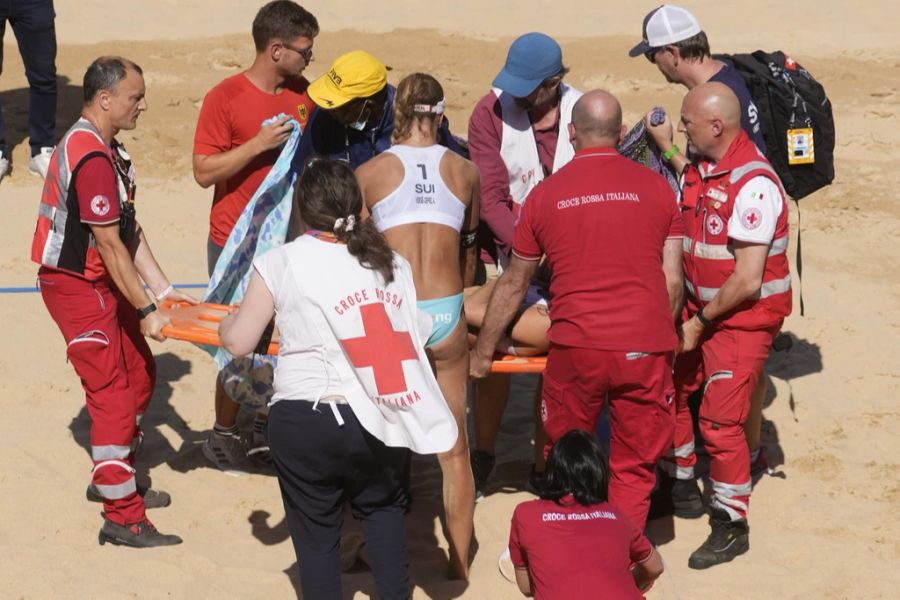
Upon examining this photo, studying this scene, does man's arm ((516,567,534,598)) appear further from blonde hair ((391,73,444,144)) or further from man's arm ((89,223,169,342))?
man's arm ((89,223,169,342))

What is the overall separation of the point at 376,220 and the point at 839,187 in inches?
282

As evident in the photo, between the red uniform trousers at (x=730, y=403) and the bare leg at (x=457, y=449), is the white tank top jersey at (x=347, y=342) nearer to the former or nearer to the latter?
the bare leg at (x=457, y=449)

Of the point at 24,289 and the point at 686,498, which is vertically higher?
the point at 686,498

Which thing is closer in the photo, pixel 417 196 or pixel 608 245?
pixel 608 245

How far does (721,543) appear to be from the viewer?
19.7 feet

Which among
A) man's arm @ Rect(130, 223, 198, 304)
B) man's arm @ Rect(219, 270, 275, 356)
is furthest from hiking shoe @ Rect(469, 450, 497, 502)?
man's arm @ Rect(219, 270, 275, 356)

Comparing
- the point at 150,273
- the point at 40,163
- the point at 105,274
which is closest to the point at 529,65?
the point at 150,273

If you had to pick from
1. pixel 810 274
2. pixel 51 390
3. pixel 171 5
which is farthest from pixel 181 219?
pixel 171 5

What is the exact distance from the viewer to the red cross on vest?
458cm

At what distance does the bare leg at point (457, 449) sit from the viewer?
17.9ft

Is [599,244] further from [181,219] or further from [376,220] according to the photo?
[181,219]

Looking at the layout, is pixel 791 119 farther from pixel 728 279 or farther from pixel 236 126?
pixel 236 126

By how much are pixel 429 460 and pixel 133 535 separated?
173cm

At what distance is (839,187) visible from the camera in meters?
11.5
